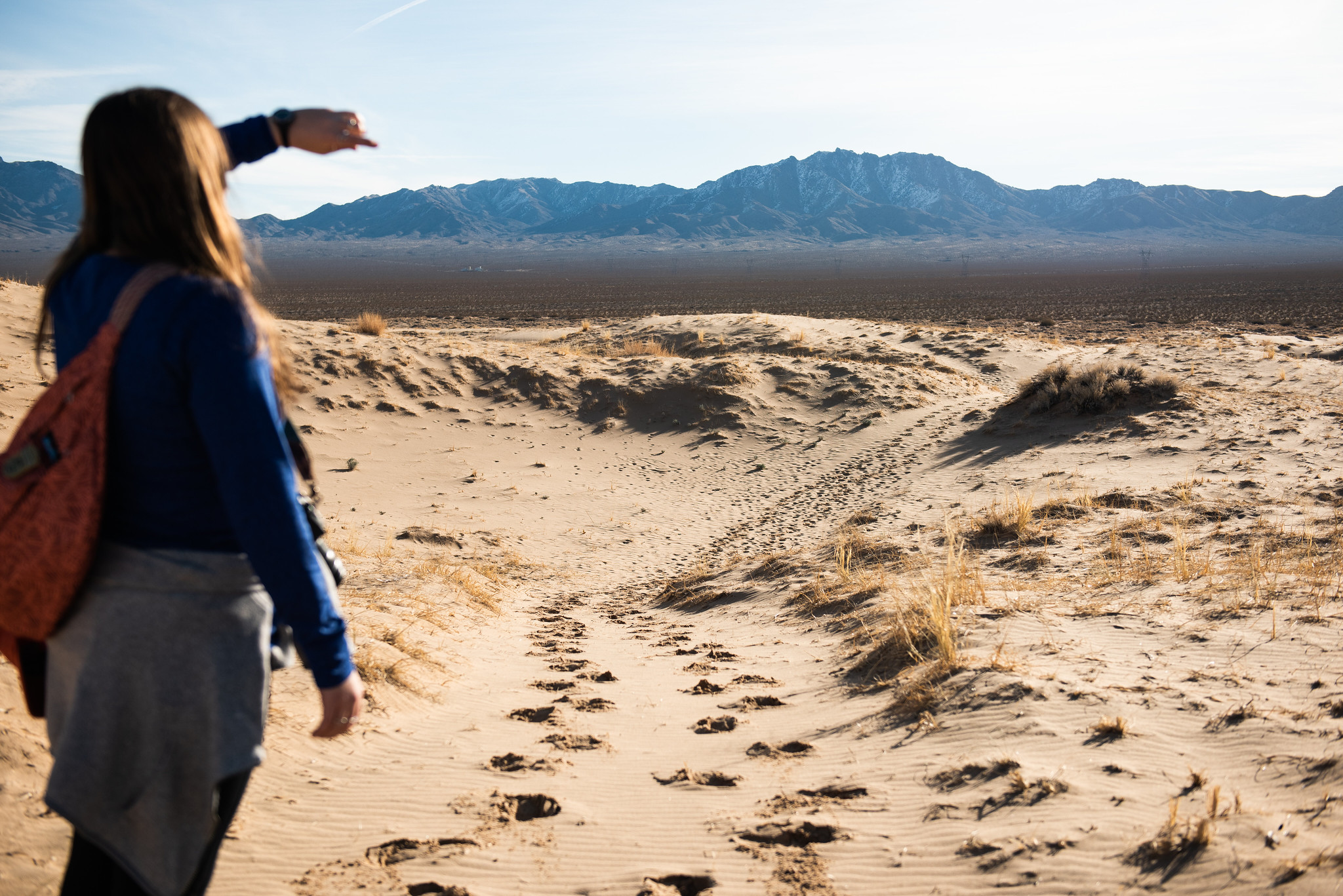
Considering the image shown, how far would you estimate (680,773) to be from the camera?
403 centimetres

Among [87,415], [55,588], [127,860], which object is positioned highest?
[87,415]

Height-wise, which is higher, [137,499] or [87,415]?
[87,415]

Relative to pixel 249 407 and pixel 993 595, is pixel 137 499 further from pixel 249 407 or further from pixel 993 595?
pixel 993 595

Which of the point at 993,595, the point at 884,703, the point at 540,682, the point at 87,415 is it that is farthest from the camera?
the point at 993,595

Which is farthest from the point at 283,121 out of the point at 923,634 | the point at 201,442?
the point at 923,634

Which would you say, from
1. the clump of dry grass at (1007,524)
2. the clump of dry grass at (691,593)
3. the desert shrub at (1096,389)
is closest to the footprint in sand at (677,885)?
the clump of dry grass at (691,593)

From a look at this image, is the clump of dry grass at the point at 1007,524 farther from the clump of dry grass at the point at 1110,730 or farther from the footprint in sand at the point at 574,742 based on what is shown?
the footprint in sand at the point at 574,742

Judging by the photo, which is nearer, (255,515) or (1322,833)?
(255,515)

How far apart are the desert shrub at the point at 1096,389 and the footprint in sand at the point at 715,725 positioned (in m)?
10.4

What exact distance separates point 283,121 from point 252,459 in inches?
39.0

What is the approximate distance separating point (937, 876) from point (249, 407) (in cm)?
278

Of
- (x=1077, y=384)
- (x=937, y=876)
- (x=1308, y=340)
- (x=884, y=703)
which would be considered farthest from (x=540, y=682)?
(x=1308, y=340)

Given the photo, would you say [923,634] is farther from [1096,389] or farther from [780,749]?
[1096,389]

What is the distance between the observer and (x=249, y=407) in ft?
4.88
